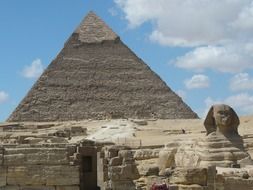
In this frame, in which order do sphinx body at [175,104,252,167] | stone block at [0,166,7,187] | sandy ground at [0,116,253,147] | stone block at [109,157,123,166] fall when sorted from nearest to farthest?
stone block at [0,166,7,187] < stone block at [109,157,123,166] < sphinx body at [175,104,252,167] < sandy ground at [0,116,253,147]

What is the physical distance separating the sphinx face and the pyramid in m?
120

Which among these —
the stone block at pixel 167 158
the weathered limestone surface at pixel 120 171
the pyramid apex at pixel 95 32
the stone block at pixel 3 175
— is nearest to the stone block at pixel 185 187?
the weathered limestone surface at pixel 120 171

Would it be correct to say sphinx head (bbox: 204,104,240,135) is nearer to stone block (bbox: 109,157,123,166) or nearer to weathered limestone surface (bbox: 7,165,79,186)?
stone block (bbox: 109,157,123,166)

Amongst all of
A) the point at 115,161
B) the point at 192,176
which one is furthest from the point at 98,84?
the point at 192,176

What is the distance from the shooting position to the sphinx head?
1234cm

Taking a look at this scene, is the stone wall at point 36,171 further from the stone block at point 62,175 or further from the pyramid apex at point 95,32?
the pyramid apex at point 95,32

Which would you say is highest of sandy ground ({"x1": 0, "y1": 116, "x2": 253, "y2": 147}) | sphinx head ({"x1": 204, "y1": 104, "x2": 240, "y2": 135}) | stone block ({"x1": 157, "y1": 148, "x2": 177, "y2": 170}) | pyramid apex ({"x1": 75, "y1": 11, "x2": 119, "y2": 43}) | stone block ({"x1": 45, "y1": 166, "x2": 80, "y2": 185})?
pyramid apex ({"x1": 75, "y1": 11, "x2": 119, "y2": 43})

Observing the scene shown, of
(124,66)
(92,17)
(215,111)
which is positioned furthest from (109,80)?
(215,111)

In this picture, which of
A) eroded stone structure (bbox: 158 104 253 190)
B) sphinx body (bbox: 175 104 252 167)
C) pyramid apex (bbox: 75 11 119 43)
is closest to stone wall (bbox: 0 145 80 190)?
eroded stone structure (bbox: 158 104 253 190)

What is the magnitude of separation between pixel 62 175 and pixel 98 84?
434ft

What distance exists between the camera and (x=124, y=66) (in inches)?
5566

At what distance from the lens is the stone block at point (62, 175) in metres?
7.96

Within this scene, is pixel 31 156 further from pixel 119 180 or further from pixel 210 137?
pixel 210 137

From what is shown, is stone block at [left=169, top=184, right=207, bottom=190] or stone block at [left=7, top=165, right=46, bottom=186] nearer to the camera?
stone block at [left=169, top=184, right=207, bottom=190]
